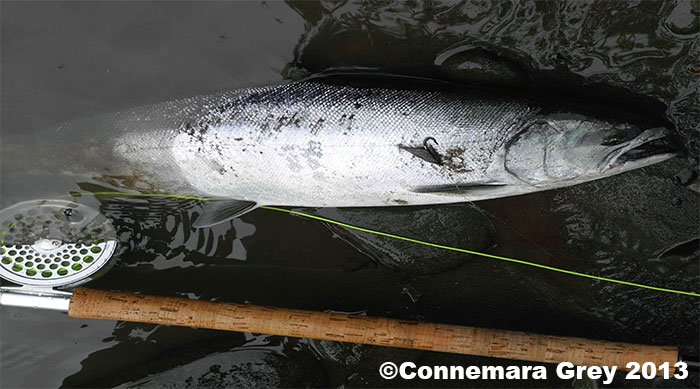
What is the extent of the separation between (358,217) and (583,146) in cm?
147

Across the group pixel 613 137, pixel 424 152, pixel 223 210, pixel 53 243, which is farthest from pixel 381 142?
pixel 53 243

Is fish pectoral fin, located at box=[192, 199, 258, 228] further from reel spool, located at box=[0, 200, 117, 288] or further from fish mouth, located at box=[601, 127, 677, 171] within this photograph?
fish mouth, located at box=[601, 127, 677, 171]

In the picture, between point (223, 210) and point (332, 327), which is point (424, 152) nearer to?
point (332, 327)

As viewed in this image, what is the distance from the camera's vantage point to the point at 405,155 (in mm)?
A: 2893

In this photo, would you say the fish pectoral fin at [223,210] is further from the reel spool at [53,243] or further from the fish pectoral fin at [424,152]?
the fish pectoral fin at [424,152]

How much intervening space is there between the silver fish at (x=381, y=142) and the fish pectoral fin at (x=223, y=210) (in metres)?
0.13

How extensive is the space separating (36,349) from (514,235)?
3410 mm

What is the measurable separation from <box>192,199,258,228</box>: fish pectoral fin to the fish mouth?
2192 millimetres

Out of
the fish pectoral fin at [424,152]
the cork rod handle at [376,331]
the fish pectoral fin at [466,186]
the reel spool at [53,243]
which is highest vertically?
the fish pectoral fin at [424,152]

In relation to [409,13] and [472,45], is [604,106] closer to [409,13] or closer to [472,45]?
[472,45]

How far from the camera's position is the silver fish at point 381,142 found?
9.47 feet

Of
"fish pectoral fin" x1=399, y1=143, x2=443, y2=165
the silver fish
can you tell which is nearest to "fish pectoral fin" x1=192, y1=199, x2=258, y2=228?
the silver fish

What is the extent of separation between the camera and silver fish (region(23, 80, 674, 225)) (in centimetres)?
289

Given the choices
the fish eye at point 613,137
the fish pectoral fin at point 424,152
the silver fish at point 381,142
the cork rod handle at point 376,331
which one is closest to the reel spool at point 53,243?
the cork rod handle at point 376,331
